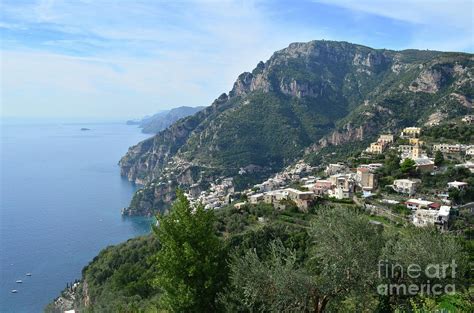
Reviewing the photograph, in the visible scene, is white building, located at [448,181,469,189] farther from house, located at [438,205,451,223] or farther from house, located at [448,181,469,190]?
house, located at [438,205,451,223]

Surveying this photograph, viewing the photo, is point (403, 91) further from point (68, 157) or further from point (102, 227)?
point (68, 157)

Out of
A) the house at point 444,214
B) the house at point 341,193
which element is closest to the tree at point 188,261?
the house at point 444,214

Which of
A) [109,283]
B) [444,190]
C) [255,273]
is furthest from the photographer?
[109,283]

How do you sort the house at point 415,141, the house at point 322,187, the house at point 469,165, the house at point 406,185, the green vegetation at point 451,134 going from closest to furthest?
1. the house at point 406,185
2. the house at point 469,165
3. the house at point 322,187
4. the green vegetation at point 451,134
5. the house at point 415,141

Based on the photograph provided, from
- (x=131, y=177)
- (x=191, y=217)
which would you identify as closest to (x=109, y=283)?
(x=191, y=217)

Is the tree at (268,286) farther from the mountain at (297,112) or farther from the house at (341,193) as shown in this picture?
the mountain at (297,112)

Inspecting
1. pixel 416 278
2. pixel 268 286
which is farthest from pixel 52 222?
pixel 416 278
